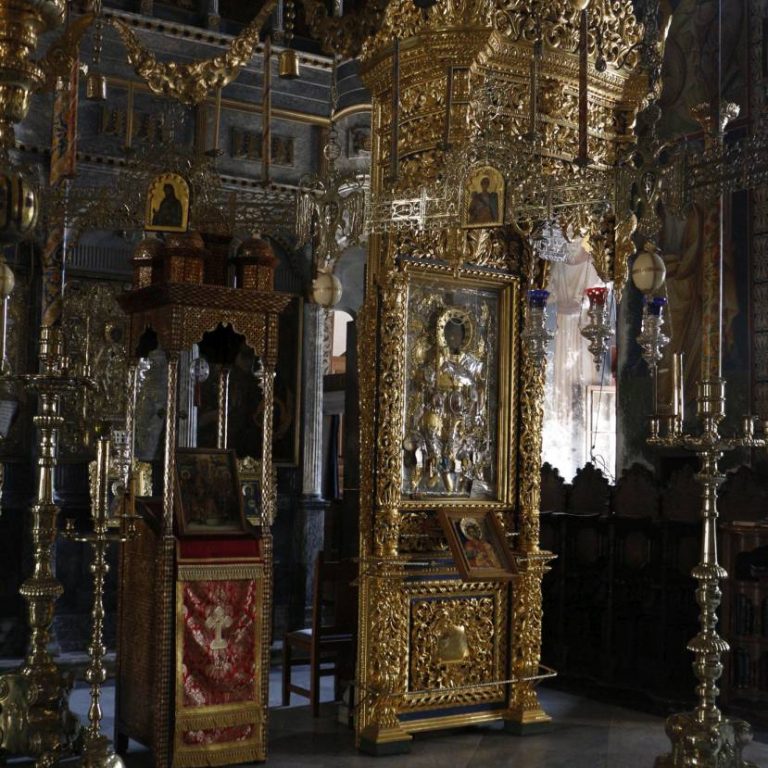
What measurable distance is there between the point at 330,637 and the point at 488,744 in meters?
1.20

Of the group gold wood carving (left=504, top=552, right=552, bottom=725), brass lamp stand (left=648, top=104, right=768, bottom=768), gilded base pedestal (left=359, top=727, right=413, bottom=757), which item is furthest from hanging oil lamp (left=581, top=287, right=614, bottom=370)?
gilded base pedestal (left=359, top=727, right=413, bottom=757)

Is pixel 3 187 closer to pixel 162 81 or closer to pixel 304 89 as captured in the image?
pixel 162 81

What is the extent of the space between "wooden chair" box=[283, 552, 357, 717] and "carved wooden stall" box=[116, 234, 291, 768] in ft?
3.48

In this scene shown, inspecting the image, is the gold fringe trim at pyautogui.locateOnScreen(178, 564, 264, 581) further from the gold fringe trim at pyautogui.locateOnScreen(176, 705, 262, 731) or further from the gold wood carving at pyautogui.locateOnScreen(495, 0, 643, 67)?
the gold wood carving at pyautogui.locateOnScreen(495, 0, 643, 67)

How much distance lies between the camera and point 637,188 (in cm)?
495

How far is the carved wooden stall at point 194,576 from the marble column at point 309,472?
319 cm

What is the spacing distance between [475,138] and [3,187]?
2.93 metres

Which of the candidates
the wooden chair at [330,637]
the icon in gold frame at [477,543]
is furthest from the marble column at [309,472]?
the icon in gold frame at [477,543]

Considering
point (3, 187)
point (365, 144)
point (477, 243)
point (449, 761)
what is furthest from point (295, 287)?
point (3, 187)

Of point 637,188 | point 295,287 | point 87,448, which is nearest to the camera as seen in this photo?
point 637,188

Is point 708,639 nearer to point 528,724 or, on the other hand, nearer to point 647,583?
point 528,724

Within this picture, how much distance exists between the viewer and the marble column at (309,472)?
901cm

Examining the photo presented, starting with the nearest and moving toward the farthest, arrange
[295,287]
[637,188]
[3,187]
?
[3,187] → [637,188] → [295,287]

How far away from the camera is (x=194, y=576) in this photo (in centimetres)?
552
